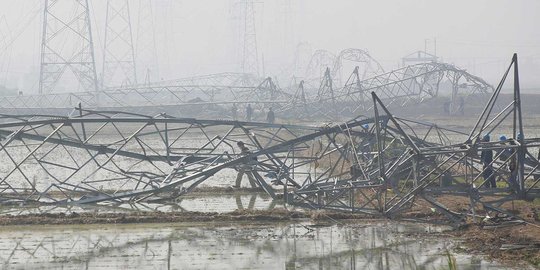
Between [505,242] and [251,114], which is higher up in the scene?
[251,114]

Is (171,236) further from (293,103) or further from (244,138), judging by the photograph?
(293,103)

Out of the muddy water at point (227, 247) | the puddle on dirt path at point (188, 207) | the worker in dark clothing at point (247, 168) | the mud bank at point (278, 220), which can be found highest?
the worker in dark clothing at point (247, 168)

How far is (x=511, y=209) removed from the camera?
13.5 m

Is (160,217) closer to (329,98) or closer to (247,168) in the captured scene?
(247,168)

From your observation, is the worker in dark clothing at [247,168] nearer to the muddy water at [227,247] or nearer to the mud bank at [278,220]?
the mud bank at [278,220]

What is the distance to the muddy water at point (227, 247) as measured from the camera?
10125mm

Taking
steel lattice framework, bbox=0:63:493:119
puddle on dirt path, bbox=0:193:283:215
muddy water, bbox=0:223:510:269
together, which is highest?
steel lattice framework, bbox=0:63:493:119

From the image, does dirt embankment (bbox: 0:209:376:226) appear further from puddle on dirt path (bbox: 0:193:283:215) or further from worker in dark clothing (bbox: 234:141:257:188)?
worker in dark clothing (bbox: 234:141:257:188)

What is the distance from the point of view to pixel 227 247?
11.1 meters

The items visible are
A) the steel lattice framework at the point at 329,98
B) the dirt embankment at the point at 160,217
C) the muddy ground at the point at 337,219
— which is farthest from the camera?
the steel lattice framework at the point at 329,98

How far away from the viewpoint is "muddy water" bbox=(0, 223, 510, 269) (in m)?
10.1

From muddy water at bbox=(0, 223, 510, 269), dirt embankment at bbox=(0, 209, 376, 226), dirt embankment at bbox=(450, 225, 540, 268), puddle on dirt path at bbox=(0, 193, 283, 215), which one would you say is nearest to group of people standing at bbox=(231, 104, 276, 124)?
puddle on dirt path at bbox=(0, 193, 283, 215)

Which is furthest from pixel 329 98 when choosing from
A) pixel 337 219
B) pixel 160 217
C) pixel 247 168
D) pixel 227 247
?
pixel 227 247

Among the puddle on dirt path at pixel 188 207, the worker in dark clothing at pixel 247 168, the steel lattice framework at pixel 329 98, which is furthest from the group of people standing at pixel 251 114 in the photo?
the puddle on dirt path at pixel 188 207
